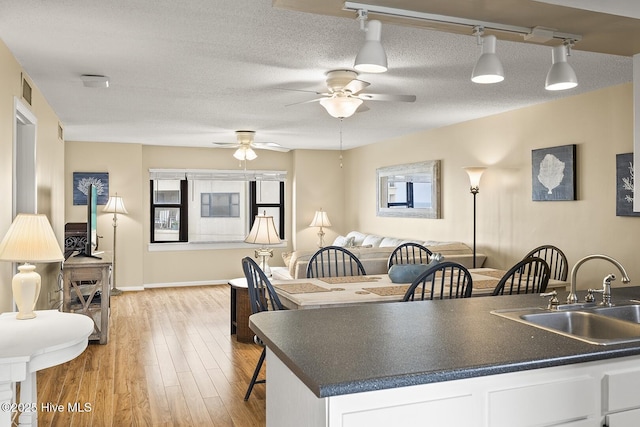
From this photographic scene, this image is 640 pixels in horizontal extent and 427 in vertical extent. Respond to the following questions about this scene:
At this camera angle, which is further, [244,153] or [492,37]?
[244,153]

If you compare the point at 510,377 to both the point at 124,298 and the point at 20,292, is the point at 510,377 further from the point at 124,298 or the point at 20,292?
the point at 124,298

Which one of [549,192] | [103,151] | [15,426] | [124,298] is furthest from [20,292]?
[103,151]

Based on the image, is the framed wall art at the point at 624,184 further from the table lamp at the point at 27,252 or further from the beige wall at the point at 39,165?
the beige wall at the point at 39,165

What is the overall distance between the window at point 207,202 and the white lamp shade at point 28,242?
570 centimetres

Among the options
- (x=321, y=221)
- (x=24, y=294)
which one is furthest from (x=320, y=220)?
(x=24, y=294)

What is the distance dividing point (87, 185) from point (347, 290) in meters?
5.91

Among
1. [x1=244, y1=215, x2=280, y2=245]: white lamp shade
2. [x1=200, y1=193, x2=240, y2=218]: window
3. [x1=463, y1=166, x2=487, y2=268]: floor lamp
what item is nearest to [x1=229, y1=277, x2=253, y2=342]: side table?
[x1=244, y1=215, x2=280, y2=245]: white lamp shade

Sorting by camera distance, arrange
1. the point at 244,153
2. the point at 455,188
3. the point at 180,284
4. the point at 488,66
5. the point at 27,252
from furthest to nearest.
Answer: the point at 180,284, the point at 244,153, the point at 455,188, the point at 27,252, the point at 488,66

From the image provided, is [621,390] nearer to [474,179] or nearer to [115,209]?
[474,179]

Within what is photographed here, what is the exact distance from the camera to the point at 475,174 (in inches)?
219

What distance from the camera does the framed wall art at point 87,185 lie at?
801cm

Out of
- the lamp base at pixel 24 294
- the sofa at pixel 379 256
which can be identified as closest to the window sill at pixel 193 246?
the sofa at pixel 379 256

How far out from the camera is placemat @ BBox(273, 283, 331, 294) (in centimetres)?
344

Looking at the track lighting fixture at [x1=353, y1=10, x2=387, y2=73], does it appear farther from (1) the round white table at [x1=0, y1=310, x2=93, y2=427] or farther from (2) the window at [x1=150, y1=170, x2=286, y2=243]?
(2) the window at [x1=150, y1=170, x2=286, y2=243]
